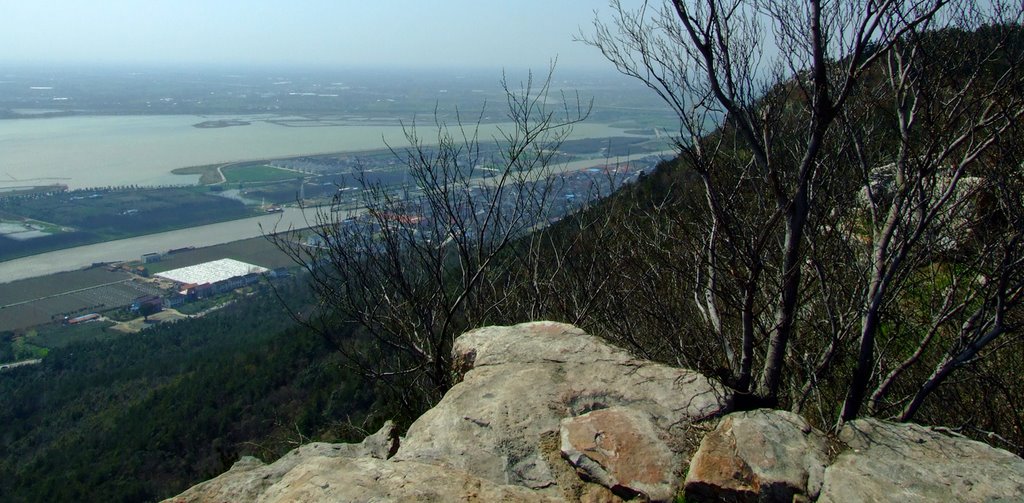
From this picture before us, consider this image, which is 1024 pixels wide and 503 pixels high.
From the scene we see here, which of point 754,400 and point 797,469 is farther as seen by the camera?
point 754,400

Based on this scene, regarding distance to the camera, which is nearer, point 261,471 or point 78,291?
point 261,471

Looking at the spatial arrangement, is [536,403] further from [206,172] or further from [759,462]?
[206,172]

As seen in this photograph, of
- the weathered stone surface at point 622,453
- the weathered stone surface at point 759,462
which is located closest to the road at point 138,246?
the weathered stone surface at point 622,453

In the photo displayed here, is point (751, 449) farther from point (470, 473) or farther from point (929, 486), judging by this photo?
point (470, 473)

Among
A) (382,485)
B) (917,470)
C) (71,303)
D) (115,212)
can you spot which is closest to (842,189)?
(917,470)

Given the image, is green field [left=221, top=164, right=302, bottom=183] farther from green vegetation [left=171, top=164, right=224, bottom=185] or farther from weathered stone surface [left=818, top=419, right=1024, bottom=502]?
weathered stone surface [left=818, top=419, right=1024, bottom=502]

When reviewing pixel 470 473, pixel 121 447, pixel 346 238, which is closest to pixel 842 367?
pixel 470 473

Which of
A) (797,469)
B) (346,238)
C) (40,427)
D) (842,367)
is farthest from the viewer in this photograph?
(40,427)

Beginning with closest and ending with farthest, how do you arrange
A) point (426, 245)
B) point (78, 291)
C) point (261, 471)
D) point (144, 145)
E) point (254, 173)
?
1. point (261, 471)
2. point (426, 245)
3. point (78, 291)
4. point (254, 173)
5. point (144, 145)
